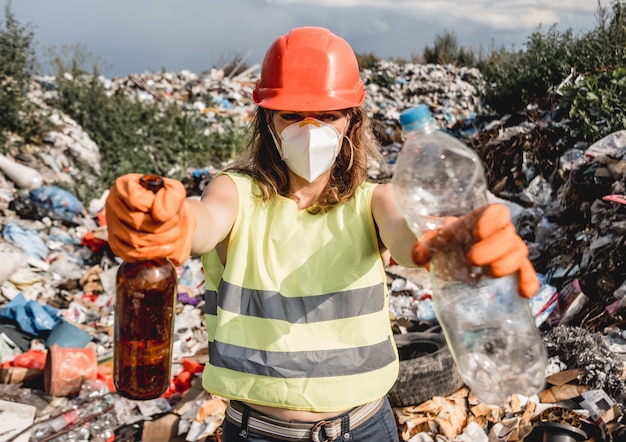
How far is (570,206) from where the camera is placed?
18.5 ft

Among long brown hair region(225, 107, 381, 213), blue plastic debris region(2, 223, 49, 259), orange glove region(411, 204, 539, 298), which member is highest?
orange glove region(411, 204, 539, 298)

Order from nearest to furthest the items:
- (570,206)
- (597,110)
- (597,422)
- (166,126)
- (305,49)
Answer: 1. (305,49)
2. (597,422)
3. (570,206)
4. (597,110)
5. (166,126)

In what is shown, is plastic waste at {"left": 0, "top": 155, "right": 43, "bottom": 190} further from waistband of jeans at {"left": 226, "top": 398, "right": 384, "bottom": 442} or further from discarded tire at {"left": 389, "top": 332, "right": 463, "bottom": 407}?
waistband of jeans at {"left": 226, "top": 398, "right": 384, "bottom": 442}

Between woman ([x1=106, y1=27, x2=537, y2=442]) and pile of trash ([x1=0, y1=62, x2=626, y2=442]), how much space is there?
2093 mm

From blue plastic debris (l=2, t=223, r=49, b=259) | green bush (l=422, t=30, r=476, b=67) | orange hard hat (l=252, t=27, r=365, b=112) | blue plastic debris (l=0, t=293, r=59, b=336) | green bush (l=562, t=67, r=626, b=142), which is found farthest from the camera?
green bush (l=422, t=30, r=476, b=67)

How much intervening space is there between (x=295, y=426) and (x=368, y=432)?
9.4 inches

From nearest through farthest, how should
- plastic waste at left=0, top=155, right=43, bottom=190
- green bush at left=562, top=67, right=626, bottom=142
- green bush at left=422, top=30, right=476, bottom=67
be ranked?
green bush at left=562, top=67, right=626, bottom=142
plastic waste at left=0, top=155, right=43, bottom=190
green bush at left=422, top=30, right=476, bottom=67

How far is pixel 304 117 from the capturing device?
191 cm

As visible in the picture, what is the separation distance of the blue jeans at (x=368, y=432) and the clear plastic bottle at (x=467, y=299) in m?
0.32

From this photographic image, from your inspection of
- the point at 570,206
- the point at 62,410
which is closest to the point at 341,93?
the point at 62,410

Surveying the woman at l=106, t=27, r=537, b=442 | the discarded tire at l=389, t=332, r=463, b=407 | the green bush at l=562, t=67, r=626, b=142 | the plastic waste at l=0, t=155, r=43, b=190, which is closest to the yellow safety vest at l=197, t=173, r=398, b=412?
the woman at l=106, t=27, r=537, b=442

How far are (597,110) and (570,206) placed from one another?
140 centimetres

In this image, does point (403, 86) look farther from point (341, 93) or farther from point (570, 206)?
point (341, 93)

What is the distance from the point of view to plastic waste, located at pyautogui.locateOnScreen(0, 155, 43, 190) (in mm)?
8453
